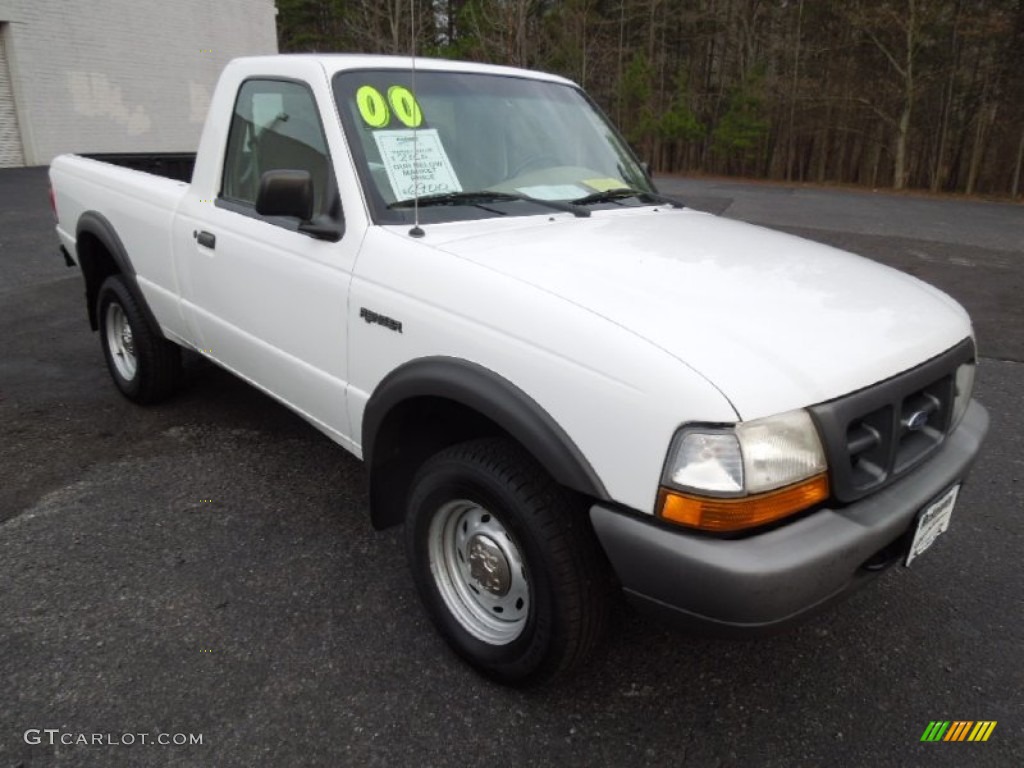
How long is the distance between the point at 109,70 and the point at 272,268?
18.9 m

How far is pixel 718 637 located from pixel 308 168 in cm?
221

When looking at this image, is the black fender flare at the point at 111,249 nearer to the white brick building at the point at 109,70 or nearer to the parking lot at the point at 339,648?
the parking lot at the point at 339,648

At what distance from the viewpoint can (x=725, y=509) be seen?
1.75 m

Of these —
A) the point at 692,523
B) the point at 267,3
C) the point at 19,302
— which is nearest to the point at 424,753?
the point at 692,523

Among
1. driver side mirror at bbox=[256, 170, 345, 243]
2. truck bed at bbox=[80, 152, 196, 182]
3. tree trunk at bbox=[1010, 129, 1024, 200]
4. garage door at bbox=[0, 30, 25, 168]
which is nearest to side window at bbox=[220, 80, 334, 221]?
driver side mirror at bbox=[256, 170, 345, 243]

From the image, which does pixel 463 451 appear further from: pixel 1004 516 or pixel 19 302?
pixel 19 302

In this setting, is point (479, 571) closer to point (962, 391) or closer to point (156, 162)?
point (962, 391)

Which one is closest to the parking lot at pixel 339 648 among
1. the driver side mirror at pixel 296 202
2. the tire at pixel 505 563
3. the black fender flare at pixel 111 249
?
the tire at pixel 505 563

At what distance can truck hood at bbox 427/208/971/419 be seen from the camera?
1810 mm

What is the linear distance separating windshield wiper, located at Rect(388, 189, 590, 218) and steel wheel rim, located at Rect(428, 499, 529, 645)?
1.07 m

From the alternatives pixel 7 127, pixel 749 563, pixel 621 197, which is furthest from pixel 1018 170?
pixel 7 127

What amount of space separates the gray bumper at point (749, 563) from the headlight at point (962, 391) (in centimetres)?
62

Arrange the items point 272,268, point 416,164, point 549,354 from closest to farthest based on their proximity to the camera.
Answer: point 549,354 → point 416,164 → point 272,268

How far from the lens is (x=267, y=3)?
22.6 metres
